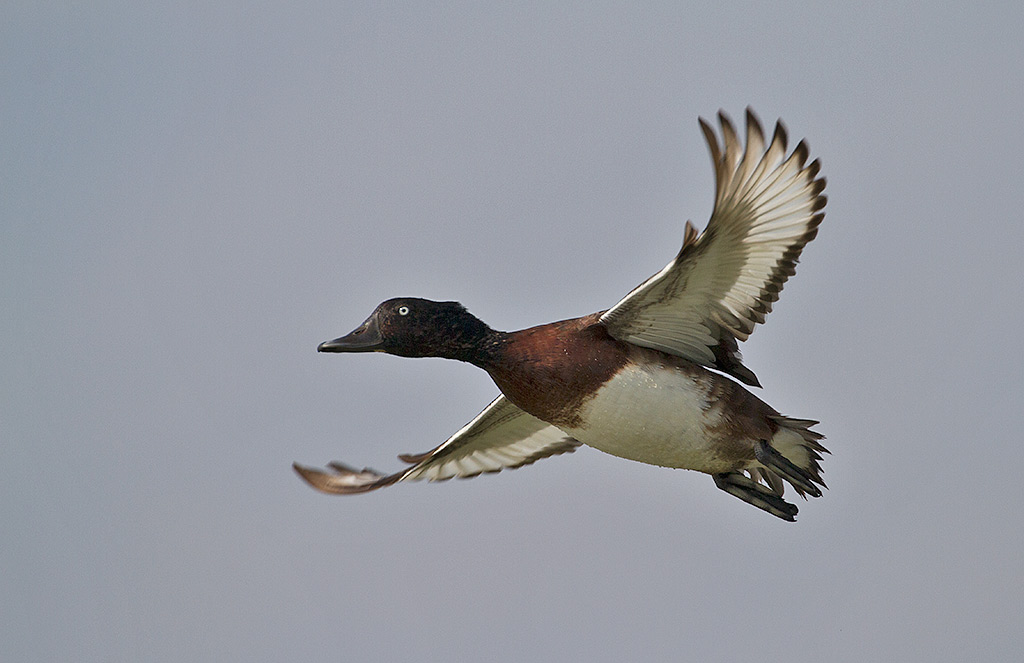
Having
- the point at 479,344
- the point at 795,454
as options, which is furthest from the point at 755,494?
the point at 479,344

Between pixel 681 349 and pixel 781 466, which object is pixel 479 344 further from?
pixel 781 466

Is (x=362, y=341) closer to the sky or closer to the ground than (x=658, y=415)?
closer to the sky

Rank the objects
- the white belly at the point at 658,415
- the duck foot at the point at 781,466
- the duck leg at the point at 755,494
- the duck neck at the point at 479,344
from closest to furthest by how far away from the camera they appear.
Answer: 1. the white belly at the point at 658,415
2. the duck foot at the point at 781,466
3. the duck neck at the point at 479,344
4. the duck leg at the point at 755,494

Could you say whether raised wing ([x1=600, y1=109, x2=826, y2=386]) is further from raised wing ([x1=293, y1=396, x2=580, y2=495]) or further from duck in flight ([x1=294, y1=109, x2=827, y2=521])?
raised wing ([x1=293, y1=396, x2=580, y2=495])

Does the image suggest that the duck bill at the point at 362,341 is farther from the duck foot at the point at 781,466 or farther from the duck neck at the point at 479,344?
the duck foot at the point at 781,466

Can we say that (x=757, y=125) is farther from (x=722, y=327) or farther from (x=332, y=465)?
(x=332, y=465)

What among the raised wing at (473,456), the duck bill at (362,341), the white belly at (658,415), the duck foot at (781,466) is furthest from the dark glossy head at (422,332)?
the duck foot at (781,466)
